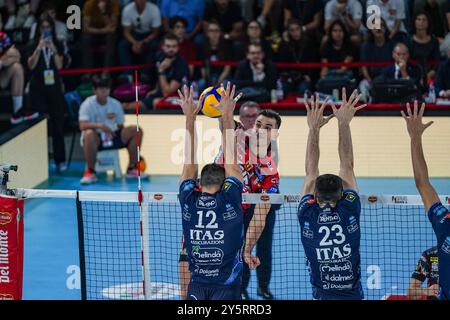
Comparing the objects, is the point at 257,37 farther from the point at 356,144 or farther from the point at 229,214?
the point at 229,214

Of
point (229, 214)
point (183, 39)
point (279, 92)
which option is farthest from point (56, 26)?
point (229, 214)

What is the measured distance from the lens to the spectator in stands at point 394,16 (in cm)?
1847

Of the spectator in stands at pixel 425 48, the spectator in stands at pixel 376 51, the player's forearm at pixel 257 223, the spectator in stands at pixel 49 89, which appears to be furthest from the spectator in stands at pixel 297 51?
the player's forearm at pixel 257 223

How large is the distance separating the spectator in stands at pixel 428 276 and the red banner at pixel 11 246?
3970mm

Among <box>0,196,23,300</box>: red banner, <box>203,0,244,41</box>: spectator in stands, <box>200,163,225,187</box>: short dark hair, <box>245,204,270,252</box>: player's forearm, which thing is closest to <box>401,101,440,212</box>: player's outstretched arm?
<box>200,163,225,187</box>: short dark hair

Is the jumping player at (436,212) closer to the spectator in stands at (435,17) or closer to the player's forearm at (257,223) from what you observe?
the player's forearm at (257,223)

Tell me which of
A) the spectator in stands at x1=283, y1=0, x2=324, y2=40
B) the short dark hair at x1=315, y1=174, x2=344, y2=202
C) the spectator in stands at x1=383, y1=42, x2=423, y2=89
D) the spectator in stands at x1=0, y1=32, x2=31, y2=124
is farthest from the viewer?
the spectator in stands at x1=283, y1=0, x2=324, y2=40

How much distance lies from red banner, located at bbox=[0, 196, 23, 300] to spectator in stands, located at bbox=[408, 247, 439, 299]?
3970 mm

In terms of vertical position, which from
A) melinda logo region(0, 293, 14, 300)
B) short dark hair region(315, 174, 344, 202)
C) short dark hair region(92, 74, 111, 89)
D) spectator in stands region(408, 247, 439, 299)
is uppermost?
short dark hair region(92, 74, 111, 89)

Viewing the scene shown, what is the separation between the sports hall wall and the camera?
1630cm

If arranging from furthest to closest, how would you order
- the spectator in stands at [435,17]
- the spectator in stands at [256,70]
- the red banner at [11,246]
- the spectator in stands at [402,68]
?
the spectator in stands at [435,17]
the spectator in stands at [256,70]
the spectator in stands at [402,68]
the red banner at [11,246]

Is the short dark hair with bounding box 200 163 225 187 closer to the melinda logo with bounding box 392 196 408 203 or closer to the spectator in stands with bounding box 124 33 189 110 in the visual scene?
the melinda logo with bounding box 392 196 408 203

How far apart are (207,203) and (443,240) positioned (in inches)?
82.9

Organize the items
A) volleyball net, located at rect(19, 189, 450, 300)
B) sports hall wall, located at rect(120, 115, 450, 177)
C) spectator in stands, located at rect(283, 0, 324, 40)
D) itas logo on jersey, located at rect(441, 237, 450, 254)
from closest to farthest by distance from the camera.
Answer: itas logo on jersey, located at rect(441, 237, 450, 254) → volleyball net, located at rect(19, 189, 450, 300) → sports hall wall, located at rect(120, 115, 450, 177) → spectator in stands, located at rect(283, 0, 324, 40)
